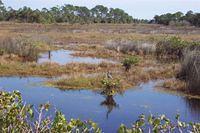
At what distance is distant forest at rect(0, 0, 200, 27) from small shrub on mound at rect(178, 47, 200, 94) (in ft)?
242

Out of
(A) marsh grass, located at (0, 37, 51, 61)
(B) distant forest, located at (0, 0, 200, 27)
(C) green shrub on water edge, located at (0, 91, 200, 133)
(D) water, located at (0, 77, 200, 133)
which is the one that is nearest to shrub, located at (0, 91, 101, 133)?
(C) green shrub on water edge, located at (0, 91, 200, 133)

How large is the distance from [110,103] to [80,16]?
117628 millimetres

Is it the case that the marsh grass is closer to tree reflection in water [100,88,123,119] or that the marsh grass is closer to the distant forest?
tree reflection in water [100,88,123,119]

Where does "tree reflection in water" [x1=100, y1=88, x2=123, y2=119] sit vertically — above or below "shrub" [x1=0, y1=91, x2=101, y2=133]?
below

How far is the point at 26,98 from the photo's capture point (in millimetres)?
18500

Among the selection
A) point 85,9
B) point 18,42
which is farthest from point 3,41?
point 85,9

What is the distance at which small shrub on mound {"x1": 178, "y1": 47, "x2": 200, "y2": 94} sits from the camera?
20.8 m

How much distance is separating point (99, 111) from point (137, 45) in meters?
21.5

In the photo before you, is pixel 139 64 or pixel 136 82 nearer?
pixel 136 82

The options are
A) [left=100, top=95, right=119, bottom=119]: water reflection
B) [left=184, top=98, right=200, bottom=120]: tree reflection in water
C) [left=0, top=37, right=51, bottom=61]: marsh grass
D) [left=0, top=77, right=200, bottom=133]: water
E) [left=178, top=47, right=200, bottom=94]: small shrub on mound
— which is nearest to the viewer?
[left=0, top=77, right=200, bottom=133]: water

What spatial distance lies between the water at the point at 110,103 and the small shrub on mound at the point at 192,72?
3.97 ft

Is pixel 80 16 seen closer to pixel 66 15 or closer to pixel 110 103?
pixel 66 15

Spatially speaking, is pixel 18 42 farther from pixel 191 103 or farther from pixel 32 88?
pixel 191 103

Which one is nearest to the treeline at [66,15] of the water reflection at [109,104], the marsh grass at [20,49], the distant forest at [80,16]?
the distant forest at [80,16]
